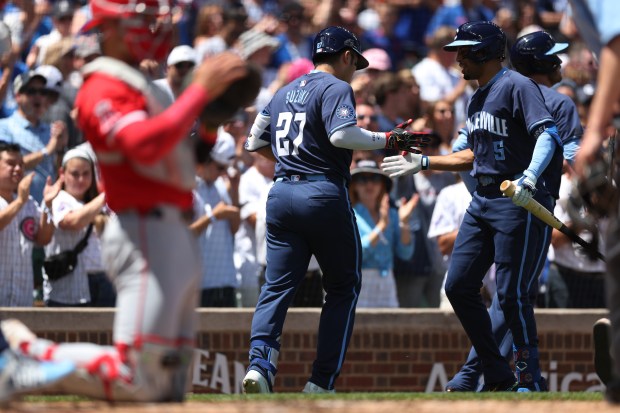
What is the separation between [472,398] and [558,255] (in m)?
4.32

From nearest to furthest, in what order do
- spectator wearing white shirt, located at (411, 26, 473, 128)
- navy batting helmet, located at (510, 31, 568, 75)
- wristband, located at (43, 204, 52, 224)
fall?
navy batting helmet, located at (510, 31, 568, 75) → wristband, located at (43, 204, 52, 224) → spectator wearing white shirt, located at (411, 26, 473, 128)

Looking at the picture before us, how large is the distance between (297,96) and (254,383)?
1.92 meters

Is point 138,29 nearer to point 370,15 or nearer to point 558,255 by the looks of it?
point 558,255

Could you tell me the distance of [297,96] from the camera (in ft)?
27.9

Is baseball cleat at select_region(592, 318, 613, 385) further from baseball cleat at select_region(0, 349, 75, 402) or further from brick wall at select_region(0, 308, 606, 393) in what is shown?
baseball cleat at select_region(0, 349, 75, 402)

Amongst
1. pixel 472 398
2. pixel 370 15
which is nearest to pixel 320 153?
pixel 472 398

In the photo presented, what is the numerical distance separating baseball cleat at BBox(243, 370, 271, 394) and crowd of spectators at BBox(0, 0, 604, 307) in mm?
2052

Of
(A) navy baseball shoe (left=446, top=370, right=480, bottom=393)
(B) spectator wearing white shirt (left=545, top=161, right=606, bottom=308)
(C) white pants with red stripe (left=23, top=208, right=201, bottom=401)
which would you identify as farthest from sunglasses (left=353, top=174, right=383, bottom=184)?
(C) white pants with red stripe (left=23, top=208, right=201, bottom=401)

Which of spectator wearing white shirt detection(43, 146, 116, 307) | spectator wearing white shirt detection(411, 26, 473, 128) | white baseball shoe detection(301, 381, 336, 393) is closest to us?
white baseball shoe detection(301, 381, 336, 393)

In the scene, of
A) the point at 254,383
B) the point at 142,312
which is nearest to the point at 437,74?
the point at 254,383

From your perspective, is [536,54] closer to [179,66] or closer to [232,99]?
[179,66]

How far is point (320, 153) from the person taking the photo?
27.6 feet

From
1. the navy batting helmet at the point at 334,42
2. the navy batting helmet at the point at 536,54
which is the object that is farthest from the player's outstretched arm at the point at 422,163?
the navy batting helmet at the point at 536,54

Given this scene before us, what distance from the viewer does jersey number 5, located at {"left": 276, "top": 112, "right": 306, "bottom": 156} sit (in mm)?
8422
